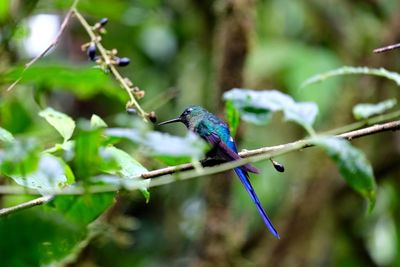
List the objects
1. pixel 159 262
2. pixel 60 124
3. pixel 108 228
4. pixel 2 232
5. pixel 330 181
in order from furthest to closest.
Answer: pixel 159 262, pixel 330 181, pixel 108 228, pixel 60 124, pixel 2 232

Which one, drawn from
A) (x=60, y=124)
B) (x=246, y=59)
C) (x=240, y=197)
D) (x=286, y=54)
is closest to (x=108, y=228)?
(x=246, y=59)

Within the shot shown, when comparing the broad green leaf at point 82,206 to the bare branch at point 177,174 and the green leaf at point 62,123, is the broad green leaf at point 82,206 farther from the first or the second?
the green leaf at point 62,123

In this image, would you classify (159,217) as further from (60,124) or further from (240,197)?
(60,124)

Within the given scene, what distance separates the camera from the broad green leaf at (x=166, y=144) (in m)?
0.77

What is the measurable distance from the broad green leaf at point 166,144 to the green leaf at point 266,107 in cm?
12

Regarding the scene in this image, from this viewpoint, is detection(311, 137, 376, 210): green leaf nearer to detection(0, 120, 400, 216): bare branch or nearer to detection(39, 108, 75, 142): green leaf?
detection(0, 120, 400, 216): bare branch

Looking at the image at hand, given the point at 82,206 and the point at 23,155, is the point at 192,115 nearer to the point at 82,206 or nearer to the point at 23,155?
the point at 82,206

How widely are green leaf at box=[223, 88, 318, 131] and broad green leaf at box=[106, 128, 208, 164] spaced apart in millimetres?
124

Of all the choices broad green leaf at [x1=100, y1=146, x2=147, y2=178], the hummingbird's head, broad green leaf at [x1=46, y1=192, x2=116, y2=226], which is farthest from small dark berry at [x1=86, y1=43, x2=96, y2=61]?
broad green leaf at [x1=46, y1=192, x2=116, y2=226]

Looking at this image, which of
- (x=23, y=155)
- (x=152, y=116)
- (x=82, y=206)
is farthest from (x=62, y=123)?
(x=23, y=155)

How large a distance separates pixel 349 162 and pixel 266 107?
0.16 meters

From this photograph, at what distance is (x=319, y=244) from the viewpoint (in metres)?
3.42

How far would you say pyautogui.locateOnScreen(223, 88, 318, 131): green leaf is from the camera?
0.93m

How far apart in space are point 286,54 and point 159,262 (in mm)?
1310
